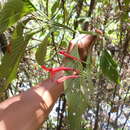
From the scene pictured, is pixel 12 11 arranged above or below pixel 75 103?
above

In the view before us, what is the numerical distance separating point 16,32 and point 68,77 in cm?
22

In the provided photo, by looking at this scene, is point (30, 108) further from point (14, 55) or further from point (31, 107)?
point (14, 55)

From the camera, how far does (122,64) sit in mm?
1349

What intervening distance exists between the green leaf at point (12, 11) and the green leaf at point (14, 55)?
75 millimetres

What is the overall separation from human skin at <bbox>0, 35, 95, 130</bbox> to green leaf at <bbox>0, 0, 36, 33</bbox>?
13 cm

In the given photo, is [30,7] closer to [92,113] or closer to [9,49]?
[9,49]

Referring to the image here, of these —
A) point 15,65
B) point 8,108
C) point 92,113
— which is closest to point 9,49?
point 15,65

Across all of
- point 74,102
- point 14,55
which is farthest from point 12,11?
point 74,102

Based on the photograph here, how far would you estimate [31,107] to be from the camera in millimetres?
632

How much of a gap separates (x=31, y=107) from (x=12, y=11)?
0.66 feet

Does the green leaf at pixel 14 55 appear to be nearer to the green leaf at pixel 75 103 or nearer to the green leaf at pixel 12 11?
the green leaf at pixel 12 11

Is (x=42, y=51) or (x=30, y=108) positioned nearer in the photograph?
(x=30, y=108)

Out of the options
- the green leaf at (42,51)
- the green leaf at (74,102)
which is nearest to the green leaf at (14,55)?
the green leaf at (42,51)

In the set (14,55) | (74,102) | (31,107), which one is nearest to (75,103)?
(74,102)
